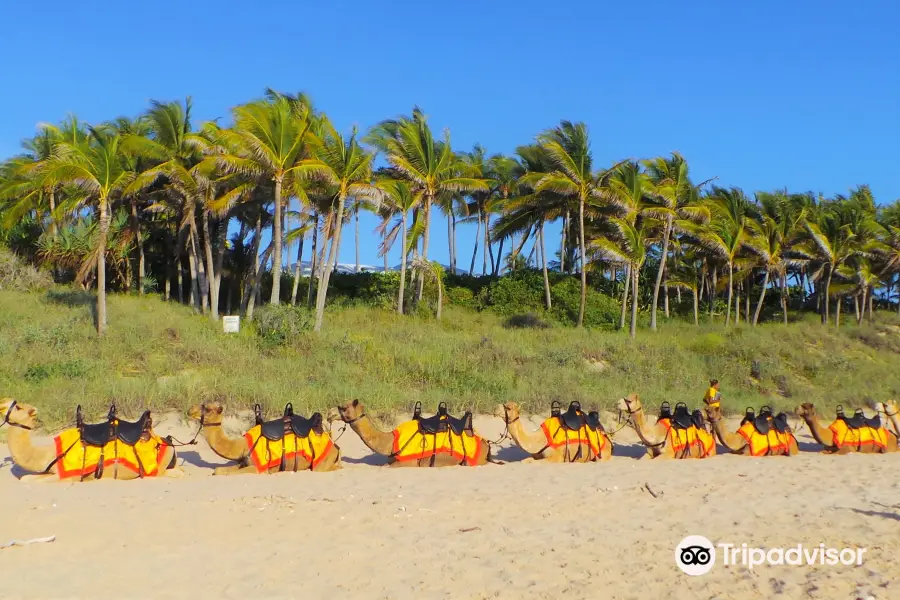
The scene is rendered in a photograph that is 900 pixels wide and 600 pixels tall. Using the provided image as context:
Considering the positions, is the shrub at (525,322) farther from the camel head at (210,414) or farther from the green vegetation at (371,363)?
the camel head at (210,414)

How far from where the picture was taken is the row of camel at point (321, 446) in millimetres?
9273

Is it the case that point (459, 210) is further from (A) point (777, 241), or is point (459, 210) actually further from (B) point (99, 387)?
(B) point (99, 387)

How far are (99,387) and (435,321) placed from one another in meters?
15.2

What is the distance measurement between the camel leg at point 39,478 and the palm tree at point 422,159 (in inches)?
781

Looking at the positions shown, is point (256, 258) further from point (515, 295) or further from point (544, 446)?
point (544, 446)

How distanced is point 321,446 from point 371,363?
749 centimetres

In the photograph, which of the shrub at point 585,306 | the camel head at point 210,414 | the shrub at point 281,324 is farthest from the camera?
the shrub at point 585,306

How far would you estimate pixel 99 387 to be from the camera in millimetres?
13555

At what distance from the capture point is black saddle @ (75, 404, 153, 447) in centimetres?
932

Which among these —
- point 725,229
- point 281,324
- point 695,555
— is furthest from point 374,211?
point 695,555

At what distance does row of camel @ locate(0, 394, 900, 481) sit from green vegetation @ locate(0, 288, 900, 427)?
3.01m

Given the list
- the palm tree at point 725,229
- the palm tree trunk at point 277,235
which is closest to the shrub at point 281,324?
the palm tree trunk at point 277,235

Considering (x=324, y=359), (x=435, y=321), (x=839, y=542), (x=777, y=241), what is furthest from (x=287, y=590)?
(x=777, y=241)

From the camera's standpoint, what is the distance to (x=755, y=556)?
603 centimetres
